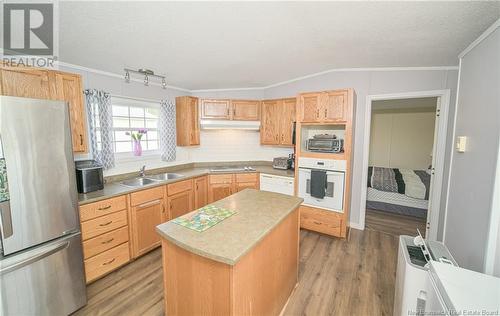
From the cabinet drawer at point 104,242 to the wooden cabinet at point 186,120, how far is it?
1.72m

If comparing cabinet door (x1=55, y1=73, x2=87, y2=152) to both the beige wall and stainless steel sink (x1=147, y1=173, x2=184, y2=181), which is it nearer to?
stainless steel sink (x1=147, y1=173, x2=184, y2=181)

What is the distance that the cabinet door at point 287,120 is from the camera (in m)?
3.59

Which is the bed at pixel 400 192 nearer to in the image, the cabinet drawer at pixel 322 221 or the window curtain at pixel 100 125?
the cabinet drawer at pixel 322 221

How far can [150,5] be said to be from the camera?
1424 mm

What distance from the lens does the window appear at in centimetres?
299

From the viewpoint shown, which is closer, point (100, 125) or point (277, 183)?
point (100, 125)

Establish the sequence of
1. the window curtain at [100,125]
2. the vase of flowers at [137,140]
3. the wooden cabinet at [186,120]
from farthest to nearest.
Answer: the wooden cabinet at [186,120] < the vase of flowers at [137,140] < the window curtain at [100,125]

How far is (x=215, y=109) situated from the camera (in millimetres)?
3789

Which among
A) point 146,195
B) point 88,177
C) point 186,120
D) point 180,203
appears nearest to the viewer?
point 88,177

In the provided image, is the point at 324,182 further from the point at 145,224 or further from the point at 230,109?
the point at 145,224

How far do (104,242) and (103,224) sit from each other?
7.6 inches

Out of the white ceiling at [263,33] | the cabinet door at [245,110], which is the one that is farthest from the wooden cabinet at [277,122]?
the white ceiling at [263,33]

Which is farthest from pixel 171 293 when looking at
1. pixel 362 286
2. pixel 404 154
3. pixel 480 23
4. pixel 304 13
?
pixel 404 154

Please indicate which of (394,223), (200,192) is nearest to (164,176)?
(200,192)
